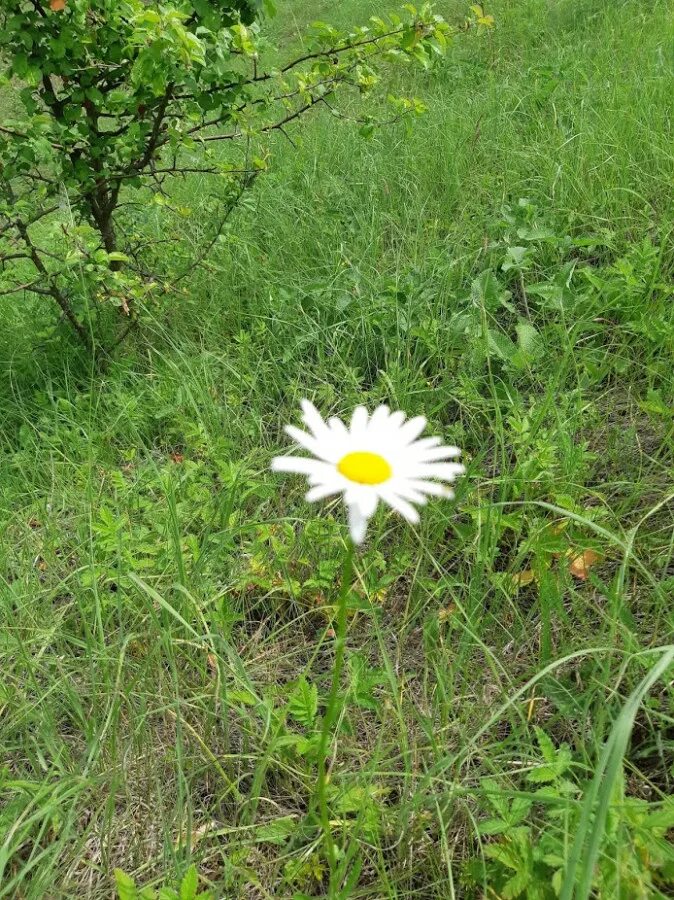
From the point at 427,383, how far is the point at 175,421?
2.64ft

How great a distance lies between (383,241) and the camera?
279cm

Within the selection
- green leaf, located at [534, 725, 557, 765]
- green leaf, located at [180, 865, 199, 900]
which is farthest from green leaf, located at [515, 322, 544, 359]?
green leaf, located at [180, 865, 199, 900]

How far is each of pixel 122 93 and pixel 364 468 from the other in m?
2.33

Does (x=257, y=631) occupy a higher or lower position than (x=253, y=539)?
lower

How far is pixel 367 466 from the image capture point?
75 centimetres

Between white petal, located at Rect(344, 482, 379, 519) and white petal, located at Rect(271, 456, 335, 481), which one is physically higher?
white petal, located at Rect(271, 456, 335, 481)

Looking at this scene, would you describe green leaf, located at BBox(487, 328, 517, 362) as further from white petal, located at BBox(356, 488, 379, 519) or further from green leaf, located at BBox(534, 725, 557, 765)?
white petal, located at BBox(356, 488, 379, 519)

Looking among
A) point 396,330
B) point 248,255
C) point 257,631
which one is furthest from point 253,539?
point 248,255

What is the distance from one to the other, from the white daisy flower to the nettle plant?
1.45 meters

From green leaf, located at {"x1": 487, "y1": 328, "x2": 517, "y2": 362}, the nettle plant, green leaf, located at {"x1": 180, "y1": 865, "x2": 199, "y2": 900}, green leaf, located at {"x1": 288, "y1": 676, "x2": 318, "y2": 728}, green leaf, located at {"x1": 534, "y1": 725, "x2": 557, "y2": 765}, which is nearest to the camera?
green leaf, located at {"x1": 180, "y1": 865, "x2": 199, "y2": 900}

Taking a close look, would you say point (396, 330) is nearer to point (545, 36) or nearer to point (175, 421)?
point (175, 421)

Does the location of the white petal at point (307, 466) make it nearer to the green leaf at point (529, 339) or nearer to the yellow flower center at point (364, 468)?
the yellow flower center at point (364, 468)

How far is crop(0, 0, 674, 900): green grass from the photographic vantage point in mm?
1136

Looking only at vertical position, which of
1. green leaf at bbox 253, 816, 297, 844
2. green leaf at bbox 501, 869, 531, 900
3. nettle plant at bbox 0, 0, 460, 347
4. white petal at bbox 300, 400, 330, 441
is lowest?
green leaf at bbox 253, 816, 297, 844
